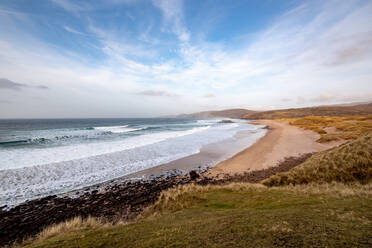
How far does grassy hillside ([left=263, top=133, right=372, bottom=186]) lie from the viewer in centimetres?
863

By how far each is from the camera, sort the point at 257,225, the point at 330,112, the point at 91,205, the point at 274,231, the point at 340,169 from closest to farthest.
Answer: the point at 274,231, the point at 257,225, the point at 340,169, the point at 91,205, the point at 330,112

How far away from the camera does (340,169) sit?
927 centimetres

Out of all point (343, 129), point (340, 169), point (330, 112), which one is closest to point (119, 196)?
point (340, 169)

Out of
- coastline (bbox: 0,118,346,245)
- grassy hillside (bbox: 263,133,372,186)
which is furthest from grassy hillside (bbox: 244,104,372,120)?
coastline (bbox: 0,118,346,245)

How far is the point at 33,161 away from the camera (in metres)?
17.6

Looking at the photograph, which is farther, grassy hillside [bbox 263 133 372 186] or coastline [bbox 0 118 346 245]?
grassy hillside [bbox 263 133 372 186]

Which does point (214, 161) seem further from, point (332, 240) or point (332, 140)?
point (332, 140)

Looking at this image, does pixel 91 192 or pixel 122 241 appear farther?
pixel 91 192

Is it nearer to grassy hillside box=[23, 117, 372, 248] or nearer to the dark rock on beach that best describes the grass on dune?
the dark rock on beach

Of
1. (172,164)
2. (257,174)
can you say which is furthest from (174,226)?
(172,164)

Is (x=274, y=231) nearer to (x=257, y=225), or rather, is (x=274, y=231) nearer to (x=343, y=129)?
(x=257, y=225)

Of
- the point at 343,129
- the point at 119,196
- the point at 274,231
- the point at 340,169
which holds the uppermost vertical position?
the point at 274,231

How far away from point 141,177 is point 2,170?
1317cm

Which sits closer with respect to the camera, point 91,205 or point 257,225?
point 257,225
